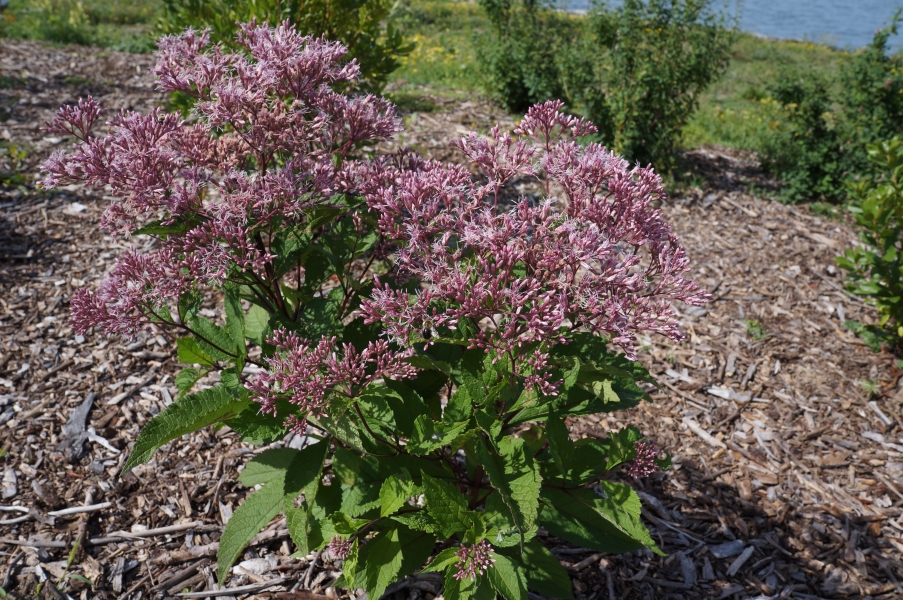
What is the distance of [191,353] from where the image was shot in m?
2.16

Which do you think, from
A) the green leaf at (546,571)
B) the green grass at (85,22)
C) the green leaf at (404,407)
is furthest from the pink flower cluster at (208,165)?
the green grass at (85,22)

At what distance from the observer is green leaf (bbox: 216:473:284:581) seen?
2.23 m

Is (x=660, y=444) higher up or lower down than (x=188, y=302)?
lower down

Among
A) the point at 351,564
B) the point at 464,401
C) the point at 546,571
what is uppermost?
the point at 464,401

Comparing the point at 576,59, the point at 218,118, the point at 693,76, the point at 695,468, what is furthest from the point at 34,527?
the point at 693,76

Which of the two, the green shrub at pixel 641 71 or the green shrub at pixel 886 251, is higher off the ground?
the green shrub at pixel 641 71

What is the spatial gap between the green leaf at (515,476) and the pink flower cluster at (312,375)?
363 millimetres

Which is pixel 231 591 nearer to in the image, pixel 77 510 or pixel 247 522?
pixel 247 522

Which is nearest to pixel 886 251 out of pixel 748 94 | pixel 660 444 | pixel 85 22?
pixel 660 444

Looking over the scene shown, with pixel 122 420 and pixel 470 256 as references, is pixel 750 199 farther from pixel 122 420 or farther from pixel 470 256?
pixel 122 420

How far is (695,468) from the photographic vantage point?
3.61 m

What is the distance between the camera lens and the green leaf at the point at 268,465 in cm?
253

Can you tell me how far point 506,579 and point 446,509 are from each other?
1.12ft

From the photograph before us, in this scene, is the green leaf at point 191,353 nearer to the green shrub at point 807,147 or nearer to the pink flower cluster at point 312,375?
the pink flower cluster at point 312,375
